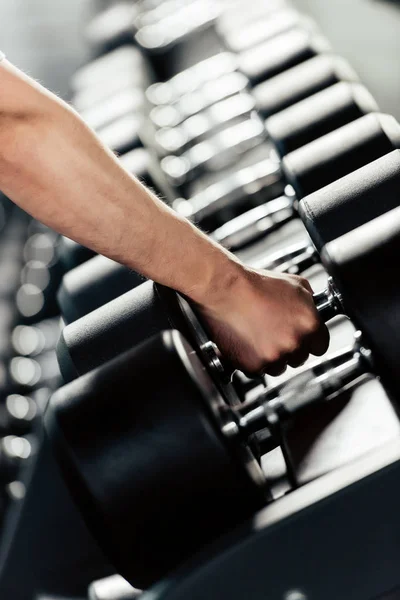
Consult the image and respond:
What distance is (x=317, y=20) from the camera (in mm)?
2193

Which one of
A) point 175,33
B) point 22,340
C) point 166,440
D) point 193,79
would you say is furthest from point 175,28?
point 166,440

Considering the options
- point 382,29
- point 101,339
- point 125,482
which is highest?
point 382,29

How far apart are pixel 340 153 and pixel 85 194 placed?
419 millimetres

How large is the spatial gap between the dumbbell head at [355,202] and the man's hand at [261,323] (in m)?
0.08

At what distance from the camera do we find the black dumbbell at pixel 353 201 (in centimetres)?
90

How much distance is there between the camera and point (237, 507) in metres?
0.75

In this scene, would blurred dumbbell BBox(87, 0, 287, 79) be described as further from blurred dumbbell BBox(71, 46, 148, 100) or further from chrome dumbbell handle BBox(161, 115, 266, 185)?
chrome dumbbell handle BBox(161, 115, 266, 185)

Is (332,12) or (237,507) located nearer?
(237,507)

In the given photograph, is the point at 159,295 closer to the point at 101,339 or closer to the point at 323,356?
the point at 101,339

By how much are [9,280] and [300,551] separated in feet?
5.14

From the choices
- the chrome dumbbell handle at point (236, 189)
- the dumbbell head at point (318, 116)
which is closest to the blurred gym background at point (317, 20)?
the chrome dumbbell handle at point (236, 189)

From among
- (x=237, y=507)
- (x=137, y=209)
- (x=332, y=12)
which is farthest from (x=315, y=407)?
(x=332, y=12)

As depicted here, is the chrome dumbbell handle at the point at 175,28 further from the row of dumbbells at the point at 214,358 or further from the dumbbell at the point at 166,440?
the dumbbell at the point at 166,440

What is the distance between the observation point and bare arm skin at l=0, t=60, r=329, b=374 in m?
0.82
